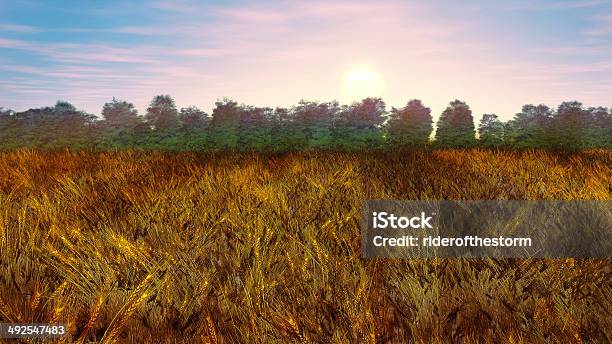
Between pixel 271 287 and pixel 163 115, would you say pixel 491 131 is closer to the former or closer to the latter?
pixel 163 115

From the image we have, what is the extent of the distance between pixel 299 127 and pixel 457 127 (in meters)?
5.22

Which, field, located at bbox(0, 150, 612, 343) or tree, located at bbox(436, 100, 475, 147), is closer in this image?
field, located at bbox(0, 150, 612, 343)

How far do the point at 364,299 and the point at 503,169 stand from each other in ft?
16.0

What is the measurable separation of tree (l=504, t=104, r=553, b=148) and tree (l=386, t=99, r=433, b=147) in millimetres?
2633

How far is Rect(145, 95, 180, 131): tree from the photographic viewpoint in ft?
53.2

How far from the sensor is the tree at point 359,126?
16172mm

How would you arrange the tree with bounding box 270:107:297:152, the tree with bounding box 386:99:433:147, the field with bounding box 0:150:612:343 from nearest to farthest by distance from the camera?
A: the field with bounding box 0:150:612:343 → the tree with bounding box 270:107:297:152 → the tree with bounding box 386:99:433:147

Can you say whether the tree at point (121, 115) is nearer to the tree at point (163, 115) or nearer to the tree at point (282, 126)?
the tree at point (163, 115)

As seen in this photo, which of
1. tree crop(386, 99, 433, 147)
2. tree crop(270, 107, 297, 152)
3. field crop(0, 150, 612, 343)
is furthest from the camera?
tree crop(386, 99, 433, 147)

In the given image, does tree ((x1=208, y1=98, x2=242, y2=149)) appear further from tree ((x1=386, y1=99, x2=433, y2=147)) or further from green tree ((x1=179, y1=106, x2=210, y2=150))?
tree ((x1=386, y1=99, x2=433, y2=147))

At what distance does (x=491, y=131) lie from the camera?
1681 centimetres

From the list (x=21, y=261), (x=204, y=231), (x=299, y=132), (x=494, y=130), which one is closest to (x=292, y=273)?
(x=204, y=231)

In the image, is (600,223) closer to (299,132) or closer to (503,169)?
(503,169)

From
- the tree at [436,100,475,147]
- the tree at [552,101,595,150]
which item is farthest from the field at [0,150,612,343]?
the tree at [552,101,595,150]
